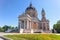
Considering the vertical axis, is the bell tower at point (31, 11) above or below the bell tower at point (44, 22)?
above

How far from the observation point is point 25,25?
153ft

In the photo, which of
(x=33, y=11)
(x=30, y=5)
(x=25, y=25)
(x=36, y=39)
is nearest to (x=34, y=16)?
(x=33, y=11)

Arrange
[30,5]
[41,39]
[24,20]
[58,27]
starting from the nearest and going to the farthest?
[41,39]
[24,20]
[58,27]
[30,5]

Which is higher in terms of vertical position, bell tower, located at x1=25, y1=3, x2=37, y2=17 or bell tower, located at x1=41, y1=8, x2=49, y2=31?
bell tower, located at x1=25, y1=3, x2=37, y2=17

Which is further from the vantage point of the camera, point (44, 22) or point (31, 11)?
point (31, 11)

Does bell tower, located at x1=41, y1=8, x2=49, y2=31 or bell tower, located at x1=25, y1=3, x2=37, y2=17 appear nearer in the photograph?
bell tower, located at x1=41, y1=8, x2=49, y2=31

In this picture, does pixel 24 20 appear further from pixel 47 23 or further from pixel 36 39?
pixel 36 39

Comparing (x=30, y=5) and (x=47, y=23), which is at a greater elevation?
(x=30, y=5)

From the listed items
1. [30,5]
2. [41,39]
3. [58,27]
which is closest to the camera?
[41,39]

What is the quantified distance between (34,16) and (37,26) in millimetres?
4431

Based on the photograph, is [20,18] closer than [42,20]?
Yes

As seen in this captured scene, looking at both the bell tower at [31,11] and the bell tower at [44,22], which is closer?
the bell tower at [44,22]

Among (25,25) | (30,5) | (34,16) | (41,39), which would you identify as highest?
(30,5)

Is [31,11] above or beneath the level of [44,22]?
above
